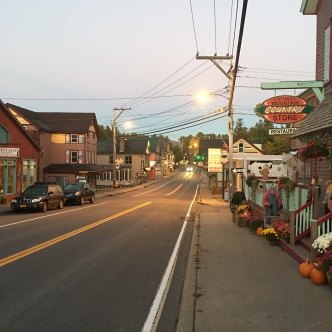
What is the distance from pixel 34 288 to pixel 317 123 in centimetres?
823

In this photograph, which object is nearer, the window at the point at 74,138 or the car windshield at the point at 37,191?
the car windshield at the point at 37,191

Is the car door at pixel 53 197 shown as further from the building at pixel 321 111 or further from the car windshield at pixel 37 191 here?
the building at pixel 321 111

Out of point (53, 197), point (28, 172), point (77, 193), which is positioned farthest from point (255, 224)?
point (28, 172)

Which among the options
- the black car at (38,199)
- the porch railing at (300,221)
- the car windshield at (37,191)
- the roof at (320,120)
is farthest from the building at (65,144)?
the porch railing at (300,221)

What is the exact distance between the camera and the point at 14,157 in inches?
1422

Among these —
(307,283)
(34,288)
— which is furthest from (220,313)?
(34,288)

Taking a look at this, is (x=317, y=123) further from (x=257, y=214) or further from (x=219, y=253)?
(x=257, y=214)

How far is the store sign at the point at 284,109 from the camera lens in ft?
50.1

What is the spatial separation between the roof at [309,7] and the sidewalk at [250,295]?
28.4 ft

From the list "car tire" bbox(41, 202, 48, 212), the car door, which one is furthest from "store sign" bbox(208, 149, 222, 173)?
"car tire" bbox(41, 202, 48, 212)

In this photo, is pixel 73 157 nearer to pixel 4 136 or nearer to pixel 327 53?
pixel 4 136

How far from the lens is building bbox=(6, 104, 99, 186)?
61594 millimetres

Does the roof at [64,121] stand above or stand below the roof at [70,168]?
above

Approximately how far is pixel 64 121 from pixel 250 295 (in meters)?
62.9
